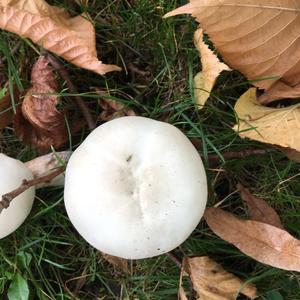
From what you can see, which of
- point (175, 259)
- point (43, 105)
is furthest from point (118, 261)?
point (43, 105)

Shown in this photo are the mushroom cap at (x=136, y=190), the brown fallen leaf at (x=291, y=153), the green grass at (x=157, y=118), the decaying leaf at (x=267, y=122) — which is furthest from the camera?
the green grass at (x=157, y=118)

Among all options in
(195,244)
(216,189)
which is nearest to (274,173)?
(216,189)

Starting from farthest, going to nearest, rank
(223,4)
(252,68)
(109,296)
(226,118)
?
1. (109,296)
2. (226,118)
3. (252,68)
4. (223,4)

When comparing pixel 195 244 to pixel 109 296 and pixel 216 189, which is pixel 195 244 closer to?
pixel 216 189

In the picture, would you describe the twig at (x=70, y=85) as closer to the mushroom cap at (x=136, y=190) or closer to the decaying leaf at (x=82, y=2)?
the decaying leaf at (x=82, y=2)

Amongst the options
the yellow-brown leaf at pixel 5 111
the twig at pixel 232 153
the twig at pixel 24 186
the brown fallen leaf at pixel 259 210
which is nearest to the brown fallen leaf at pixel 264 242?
the brown fallen leaf at pixel 259 210

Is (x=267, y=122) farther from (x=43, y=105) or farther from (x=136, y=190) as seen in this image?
(x=43, y=105)
